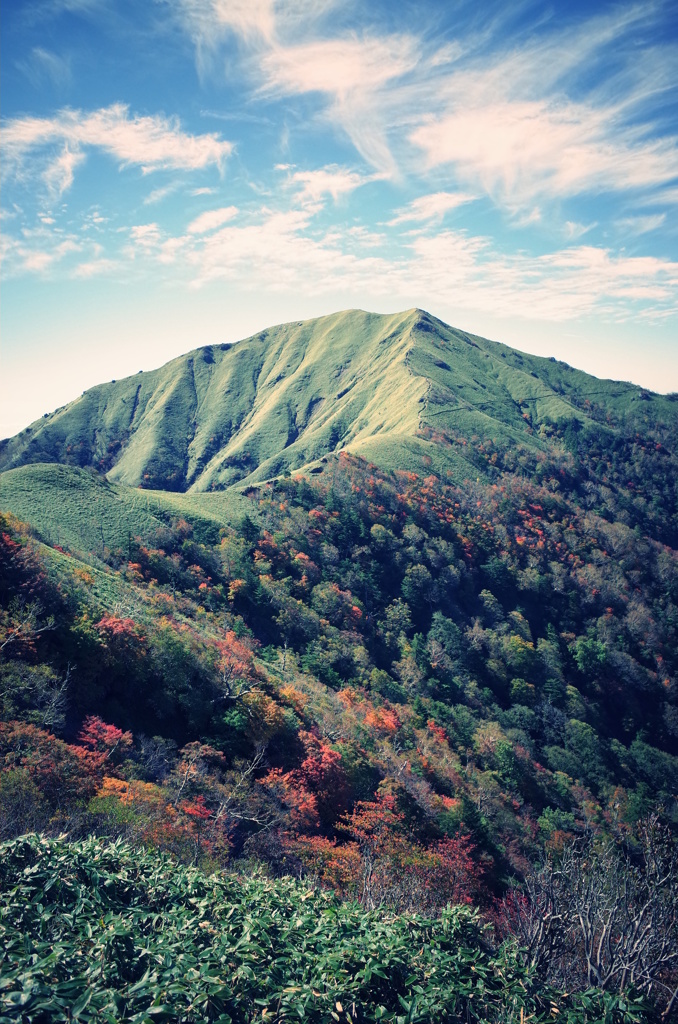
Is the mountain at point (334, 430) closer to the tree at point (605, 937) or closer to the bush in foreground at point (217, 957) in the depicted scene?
the tree at point (605, 937)

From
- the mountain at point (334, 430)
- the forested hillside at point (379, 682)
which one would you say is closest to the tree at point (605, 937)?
the forested hillside at point (379, 682)

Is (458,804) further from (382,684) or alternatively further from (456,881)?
(382,684)

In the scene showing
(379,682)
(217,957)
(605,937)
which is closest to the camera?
(217,957)

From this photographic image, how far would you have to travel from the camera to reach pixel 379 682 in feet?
227

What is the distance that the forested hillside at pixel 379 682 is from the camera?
2538 centimetres

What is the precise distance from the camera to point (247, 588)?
7269cm

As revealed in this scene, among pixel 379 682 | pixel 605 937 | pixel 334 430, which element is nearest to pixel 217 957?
pixel 605 937

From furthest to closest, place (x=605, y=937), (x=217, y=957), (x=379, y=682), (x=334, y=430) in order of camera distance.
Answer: (x=334, y=430) < (x=379, y=682) < (x=605, y=937) < (x=217, y=957)

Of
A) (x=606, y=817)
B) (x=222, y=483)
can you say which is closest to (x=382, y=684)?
(x=606, y=817)

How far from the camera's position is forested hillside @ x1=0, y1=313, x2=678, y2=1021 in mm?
25375

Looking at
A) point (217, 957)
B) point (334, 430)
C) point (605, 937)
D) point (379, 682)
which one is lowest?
point (379, 682)

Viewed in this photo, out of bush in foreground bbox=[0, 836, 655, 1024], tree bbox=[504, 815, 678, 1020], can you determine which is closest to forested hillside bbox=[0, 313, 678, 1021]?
tree bbox=[504, 815, 678, 1020]

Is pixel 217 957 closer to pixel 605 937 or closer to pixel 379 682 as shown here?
pixel 605 937

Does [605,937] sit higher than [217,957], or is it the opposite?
[217,957]
